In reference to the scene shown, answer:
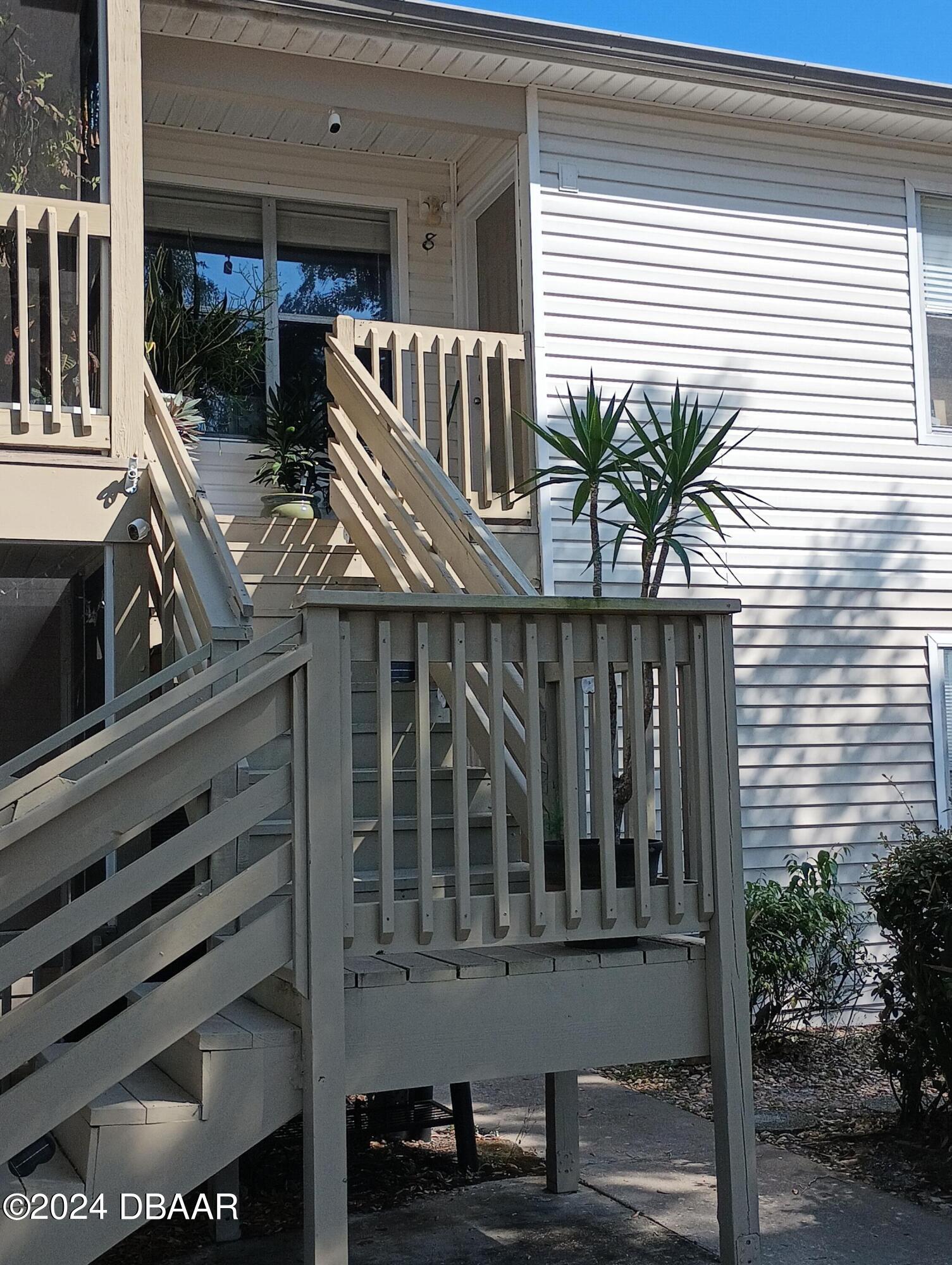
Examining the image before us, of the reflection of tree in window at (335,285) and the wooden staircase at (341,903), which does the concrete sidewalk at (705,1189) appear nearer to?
the wooden staircase at (341,903)

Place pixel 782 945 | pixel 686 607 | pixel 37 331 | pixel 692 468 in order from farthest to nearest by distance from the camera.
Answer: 1. pixel 782 945
2. pixel 37 331
3. pixel 692 468
4. pixel 686 607

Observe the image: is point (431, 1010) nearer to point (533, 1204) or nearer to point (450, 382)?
point (533, 1204)

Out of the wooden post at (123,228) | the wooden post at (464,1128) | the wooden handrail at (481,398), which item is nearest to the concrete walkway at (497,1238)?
the wooden post at (464,1128)

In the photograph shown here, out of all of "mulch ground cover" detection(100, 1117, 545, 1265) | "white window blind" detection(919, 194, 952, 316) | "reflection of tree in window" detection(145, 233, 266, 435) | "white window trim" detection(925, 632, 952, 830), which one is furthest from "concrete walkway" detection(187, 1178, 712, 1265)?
"white window blind" detection(919, 194, 952, 316)

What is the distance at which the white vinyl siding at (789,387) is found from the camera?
8062 mm

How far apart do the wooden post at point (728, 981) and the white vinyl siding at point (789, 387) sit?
3.65 meters

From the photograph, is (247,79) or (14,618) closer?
(14,618)

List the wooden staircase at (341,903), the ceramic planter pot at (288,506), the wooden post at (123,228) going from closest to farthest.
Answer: the wooden staircase at (341,903) < the wooden post at (123,228) < the ceramic planter pot at (288,506)

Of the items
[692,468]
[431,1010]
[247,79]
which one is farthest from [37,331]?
[431,1010]

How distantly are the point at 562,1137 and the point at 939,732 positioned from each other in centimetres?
484

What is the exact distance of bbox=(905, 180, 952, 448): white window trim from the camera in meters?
8.80

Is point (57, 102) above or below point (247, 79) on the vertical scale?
below

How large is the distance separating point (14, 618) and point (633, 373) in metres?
4.13

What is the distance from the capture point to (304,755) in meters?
3.58
